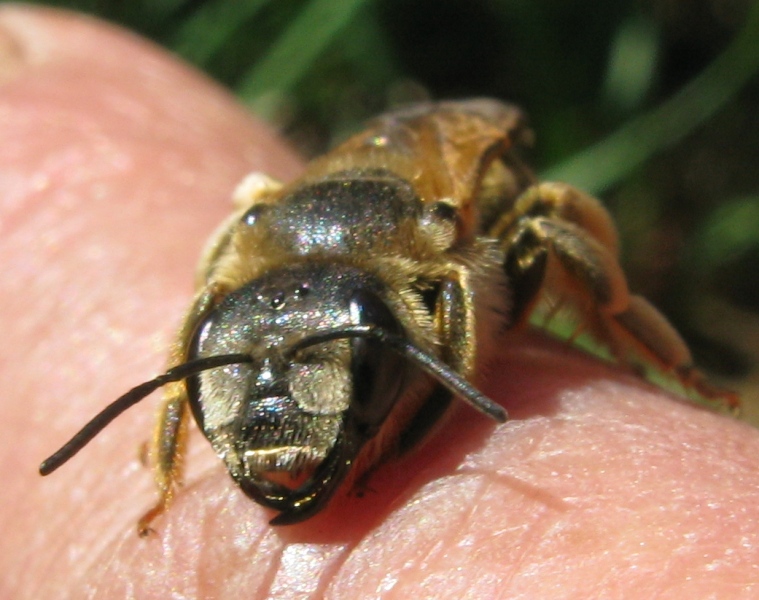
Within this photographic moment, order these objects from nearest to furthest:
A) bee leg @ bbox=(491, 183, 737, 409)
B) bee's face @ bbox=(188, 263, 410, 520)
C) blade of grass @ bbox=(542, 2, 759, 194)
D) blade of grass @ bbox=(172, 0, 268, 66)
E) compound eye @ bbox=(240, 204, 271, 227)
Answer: bee's face @ bbox=(188, 263, 410, 520) → compound eye @ bbox=(240, 204, 271, 227) → bee leg @ bbox=(491, 183, 737, 409) → blade of grass @ bbox=(542, 2, 759, 194) → blade of grass @ bbox=(172, 0, 268, 66)

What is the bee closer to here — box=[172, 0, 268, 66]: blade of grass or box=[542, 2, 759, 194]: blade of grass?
box=[542, 2, 759, 194]: blade of grass

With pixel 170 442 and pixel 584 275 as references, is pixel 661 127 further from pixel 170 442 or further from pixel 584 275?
pixel 170 442

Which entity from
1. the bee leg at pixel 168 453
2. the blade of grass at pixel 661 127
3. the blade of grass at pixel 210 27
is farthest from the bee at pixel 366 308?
the blade of grass at pixel 210 27

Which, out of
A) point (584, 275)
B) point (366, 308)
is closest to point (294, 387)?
→ point (366, 308)

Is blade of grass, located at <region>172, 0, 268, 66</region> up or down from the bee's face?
up

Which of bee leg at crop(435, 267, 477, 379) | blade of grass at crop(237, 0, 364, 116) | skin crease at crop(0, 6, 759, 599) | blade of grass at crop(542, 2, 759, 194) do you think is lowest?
blade of grass at crop(542, 2, 759, 194)

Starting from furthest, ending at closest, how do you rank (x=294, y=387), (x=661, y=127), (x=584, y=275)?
→ (x=661, y=127)
(x=584, y=275)
(x=294, y=387)

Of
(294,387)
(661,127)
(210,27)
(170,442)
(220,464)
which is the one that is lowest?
(661,127)

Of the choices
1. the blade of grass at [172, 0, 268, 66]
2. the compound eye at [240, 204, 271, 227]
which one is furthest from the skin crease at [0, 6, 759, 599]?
the blade of grass at [172, 0, 268, 66]
